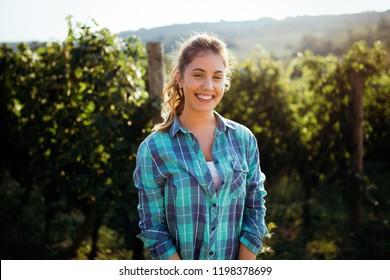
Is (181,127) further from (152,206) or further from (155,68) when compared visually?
(155,68)

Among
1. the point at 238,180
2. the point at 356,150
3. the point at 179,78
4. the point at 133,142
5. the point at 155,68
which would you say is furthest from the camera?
the point at 356,150

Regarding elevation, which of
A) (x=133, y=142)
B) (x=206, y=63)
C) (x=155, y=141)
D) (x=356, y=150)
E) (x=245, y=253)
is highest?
(x=206, y=63)

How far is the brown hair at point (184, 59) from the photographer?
6.83 feet

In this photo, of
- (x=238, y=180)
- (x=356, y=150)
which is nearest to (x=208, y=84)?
(x=238, y=180)

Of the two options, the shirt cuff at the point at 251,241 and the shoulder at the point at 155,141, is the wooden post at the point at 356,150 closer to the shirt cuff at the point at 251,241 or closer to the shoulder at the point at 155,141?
the shirt cuff at the point at 251,241

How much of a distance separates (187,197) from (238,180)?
0.26 meters

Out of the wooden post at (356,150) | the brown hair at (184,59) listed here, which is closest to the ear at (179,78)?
the brown hair at (184,59)

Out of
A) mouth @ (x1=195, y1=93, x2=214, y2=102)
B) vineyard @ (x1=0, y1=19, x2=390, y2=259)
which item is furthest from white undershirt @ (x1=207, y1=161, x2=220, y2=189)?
vineyard @ (x1=0, y1=19, x2=390, y2=259)

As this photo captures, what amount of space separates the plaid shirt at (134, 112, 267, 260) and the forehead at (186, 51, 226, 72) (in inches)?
10.5

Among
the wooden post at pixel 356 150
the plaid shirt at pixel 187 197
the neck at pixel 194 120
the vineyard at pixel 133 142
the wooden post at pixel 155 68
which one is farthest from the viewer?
the wooden post at pixel 356 150

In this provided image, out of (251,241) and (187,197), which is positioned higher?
(187,197)

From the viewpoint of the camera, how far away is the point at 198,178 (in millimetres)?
1979

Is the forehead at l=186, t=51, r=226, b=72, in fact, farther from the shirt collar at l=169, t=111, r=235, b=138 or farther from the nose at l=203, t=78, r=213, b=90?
the shirt collar at l=169, t=111, r=235, b=138
